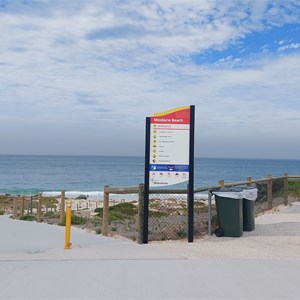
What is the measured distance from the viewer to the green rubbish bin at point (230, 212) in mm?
10086

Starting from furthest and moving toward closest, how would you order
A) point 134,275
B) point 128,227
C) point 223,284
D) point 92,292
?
point 128,227
point 134,275
point 223,284
point 92,292

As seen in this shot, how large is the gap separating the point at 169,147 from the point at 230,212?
205 cm

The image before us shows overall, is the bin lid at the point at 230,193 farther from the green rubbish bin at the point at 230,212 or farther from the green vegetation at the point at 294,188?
the green vegetation at the point at 294,188

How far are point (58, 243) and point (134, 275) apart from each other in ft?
12.0

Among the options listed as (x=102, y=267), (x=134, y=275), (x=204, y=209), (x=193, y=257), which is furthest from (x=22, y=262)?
(x=204, y=209)

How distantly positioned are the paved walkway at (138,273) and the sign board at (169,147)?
57.3 inches

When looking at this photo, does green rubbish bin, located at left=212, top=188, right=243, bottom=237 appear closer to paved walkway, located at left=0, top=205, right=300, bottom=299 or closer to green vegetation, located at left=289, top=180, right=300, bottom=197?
paved walkway, located at left=0, top=205, right=300, bottom=299

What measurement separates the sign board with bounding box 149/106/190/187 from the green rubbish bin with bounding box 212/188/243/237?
1106 millimetres

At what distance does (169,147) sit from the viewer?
9688mm

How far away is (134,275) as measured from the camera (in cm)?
636

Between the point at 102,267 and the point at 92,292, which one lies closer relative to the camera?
the point at 92,292

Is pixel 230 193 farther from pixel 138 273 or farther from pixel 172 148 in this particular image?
pixel 138 273

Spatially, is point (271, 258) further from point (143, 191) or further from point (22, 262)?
point (22, 262)

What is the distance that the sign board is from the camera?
31.5 feet
